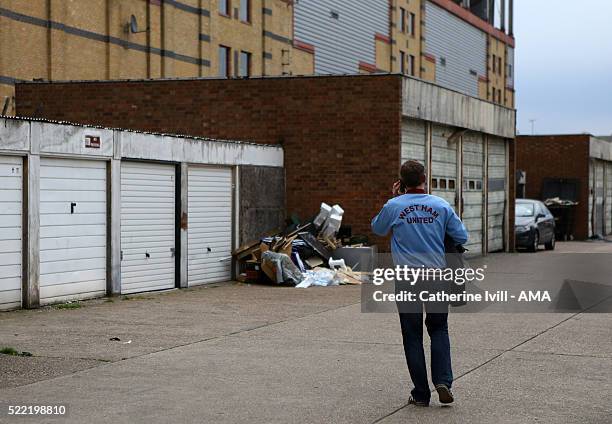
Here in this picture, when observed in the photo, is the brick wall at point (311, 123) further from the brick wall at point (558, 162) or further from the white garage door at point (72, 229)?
the brick wall at point (558, 162)

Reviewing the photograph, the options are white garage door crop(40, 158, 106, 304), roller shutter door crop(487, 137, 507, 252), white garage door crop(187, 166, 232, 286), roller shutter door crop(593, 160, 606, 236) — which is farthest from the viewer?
roller shutter door crop(593, 160, 606, 236)

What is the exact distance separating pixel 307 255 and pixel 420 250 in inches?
452

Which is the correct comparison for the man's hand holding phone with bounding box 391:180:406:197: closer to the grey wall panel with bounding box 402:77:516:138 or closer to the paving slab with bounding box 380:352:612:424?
the paving slab with bounding box 380:352:612:424

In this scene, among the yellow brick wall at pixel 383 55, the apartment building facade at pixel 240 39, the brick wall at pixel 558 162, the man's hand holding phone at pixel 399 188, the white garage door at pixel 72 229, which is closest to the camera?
the man's hand holding phone at pixel 399 188

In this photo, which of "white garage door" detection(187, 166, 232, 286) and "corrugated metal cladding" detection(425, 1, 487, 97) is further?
"corrugated metal cladding" detection(425, 1, 487, 97)

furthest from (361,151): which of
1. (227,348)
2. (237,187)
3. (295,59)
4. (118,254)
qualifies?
(295,59)

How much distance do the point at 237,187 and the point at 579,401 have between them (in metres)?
12.5

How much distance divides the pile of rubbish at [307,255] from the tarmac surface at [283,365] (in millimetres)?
3183

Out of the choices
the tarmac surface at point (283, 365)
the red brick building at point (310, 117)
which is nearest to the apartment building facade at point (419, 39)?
the red brick building at point (310, 117)

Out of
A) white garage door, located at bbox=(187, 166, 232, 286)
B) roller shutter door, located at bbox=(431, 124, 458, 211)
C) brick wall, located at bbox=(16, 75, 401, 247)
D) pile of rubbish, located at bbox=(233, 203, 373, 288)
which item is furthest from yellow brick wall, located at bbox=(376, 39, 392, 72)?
white garage door, located at bbox=(187, 166, 232, 286)

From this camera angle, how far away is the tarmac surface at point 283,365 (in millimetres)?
7430

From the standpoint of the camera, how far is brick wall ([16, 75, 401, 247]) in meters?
21.3

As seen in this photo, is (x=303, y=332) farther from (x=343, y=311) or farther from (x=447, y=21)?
(x=447, y=21)

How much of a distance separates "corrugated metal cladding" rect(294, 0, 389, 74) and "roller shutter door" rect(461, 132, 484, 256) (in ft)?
61.0
